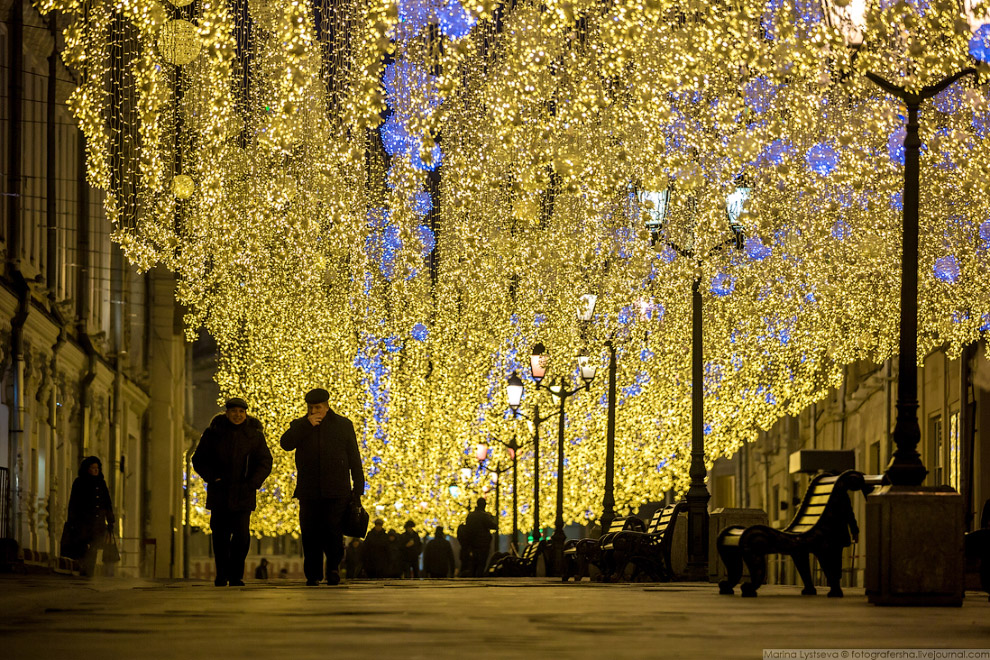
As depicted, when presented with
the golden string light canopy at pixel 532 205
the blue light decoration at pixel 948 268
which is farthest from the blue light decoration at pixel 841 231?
the blue light decoration at pixel 948 268

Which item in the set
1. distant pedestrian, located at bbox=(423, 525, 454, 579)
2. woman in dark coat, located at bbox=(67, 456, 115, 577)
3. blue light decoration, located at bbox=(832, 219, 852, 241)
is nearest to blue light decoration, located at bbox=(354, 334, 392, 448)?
distant pedestrian, located at bbox=(423, 525, 454, 579)

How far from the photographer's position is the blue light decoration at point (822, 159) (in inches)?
874

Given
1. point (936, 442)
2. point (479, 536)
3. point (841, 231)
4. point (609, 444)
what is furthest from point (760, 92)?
point (479, 536)

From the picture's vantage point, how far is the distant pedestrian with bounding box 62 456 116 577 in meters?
20.8

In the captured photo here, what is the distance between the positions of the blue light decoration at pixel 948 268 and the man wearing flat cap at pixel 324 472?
10.8 metres

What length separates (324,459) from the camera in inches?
580

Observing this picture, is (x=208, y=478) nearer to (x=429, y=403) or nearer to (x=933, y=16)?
(x=933, y=16)

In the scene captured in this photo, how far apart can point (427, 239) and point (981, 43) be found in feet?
64.9

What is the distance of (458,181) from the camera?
77.2 feet

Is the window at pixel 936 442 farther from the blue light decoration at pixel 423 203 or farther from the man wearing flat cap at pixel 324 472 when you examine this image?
the man wearing flat cap at pixel 324 472

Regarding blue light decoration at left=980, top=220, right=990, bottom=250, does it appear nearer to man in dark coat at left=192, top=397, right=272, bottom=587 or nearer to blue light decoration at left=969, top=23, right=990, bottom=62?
blue light decoration at left=969, top=23, right=990, bottom=62

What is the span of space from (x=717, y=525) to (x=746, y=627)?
1255 cm

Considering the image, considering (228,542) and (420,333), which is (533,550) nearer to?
(420,333)

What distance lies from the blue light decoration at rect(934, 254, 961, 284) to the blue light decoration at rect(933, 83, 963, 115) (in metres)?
2.52
